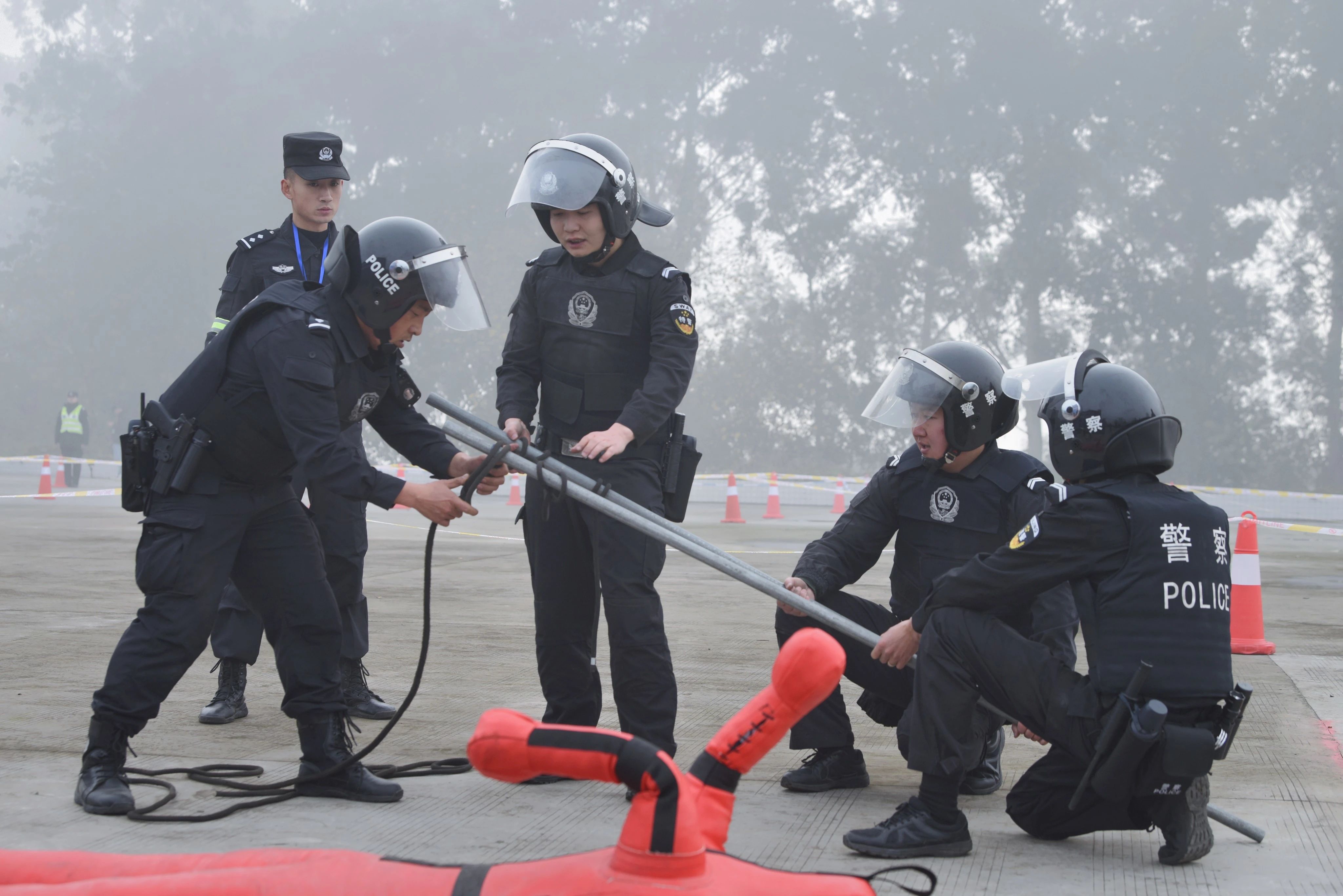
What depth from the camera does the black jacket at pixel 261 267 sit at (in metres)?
4.93

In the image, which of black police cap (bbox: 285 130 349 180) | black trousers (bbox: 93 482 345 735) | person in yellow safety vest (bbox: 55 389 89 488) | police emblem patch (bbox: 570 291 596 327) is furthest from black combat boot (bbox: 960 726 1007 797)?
person in yellow safety vest (bbox: 55 389 89 488)

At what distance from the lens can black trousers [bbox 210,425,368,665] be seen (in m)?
4.75

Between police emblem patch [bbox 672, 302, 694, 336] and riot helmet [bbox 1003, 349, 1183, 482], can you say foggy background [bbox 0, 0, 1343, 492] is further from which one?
riot helmet [bbox 1003, 349, 1183, 482]

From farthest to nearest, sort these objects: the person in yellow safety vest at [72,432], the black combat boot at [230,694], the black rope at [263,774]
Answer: the person in yellow safety vest at [72,432] → the black combat boot at [230,694] → the black rope at [263,774]

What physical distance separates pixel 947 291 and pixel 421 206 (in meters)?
13.9

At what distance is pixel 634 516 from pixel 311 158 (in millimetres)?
2357

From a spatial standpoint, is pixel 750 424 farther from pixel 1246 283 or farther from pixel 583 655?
pixel 583 655

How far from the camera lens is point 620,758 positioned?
1.94 m

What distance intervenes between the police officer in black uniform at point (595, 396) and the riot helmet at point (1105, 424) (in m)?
1.22

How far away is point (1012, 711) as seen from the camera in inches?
126

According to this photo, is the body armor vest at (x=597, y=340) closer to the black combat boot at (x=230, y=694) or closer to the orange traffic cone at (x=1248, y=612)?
the black combat boot at (x=230, y=694)

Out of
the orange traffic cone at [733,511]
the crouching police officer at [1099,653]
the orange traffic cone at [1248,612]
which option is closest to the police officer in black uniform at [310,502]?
the crouching police officer at [1099,653]

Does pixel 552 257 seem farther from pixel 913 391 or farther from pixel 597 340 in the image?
pixel 913 391

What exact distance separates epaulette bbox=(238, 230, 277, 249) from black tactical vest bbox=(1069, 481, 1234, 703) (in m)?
3.36
